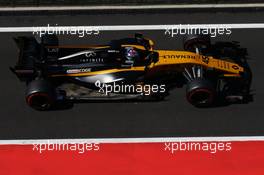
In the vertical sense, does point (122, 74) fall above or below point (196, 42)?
below

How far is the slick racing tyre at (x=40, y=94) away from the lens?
15.2 metres

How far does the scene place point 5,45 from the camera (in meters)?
18.3

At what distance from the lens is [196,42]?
17.3 meters

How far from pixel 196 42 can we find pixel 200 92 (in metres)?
2.44

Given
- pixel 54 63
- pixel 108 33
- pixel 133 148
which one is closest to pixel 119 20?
pixel 108 33

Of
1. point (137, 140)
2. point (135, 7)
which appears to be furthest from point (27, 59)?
point (135, 7)

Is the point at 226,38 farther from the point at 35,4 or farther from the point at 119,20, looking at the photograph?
the point at 35,4
